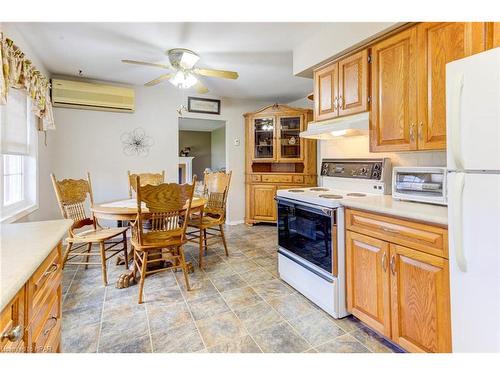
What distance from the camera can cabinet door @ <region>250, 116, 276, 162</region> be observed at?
4.73 metres

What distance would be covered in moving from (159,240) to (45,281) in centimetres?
125

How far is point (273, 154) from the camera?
4.75m

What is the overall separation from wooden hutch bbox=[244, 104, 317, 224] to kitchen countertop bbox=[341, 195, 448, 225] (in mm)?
2780

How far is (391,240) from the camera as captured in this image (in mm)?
1504

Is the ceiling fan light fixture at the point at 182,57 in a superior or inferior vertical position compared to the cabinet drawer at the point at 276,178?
superior

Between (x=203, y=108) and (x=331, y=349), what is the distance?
4.05 meters

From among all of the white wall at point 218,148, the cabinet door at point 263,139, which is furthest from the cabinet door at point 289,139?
the white wall at point 218,148

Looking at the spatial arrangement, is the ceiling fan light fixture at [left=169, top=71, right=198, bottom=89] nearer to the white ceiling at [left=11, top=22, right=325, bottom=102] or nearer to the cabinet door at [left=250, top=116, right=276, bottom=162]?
the white ceiling at [left=11, top=22, right=325, bottom=102]

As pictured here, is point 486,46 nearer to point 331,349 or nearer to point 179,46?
point 331,349

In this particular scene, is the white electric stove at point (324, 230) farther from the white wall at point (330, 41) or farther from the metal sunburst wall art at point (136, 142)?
the metal sunburst wall art at point (136, 142)

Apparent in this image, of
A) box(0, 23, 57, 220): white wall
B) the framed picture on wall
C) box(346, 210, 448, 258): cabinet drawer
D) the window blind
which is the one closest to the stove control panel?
box(346, 210, 448, 258): cabinet drawer

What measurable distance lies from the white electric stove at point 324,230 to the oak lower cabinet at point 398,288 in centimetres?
9

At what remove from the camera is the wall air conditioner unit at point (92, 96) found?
11.3 ft

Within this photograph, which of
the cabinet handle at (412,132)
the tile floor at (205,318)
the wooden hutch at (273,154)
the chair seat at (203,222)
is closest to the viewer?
the tile floor at (205,318)
